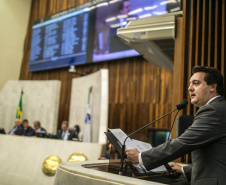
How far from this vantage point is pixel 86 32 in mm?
8828

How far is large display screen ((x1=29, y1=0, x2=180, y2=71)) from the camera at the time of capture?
7.64m

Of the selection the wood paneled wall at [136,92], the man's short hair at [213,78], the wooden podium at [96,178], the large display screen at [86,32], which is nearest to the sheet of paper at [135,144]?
the wooden podium at [96,178]

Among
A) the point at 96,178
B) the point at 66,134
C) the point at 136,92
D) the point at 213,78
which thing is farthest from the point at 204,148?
the point at 136,92

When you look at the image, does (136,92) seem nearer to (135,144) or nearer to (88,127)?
(88,127)

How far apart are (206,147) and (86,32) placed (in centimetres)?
772

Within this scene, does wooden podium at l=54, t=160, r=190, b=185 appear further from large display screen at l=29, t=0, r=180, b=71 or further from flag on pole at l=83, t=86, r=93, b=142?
large display screen at l=29, t=0, r=180, b=71

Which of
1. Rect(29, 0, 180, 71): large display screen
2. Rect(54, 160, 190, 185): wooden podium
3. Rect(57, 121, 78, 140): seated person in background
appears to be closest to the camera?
Rect(54, 160, 190, 185): wooden podium

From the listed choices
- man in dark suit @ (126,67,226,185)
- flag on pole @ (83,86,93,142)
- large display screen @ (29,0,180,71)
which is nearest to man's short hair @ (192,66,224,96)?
man in dark suit @ (126,67,226,185)

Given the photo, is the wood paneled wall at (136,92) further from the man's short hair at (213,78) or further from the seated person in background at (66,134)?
the man's short hair at (213,78)

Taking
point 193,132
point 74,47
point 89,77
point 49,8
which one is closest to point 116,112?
point 89,77

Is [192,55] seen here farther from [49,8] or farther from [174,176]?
[49,8]

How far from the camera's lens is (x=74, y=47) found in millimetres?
9102

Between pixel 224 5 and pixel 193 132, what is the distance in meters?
1.49

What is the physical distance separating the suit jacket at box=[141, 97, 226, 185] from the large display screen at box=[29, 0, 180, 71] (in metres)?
5.80
